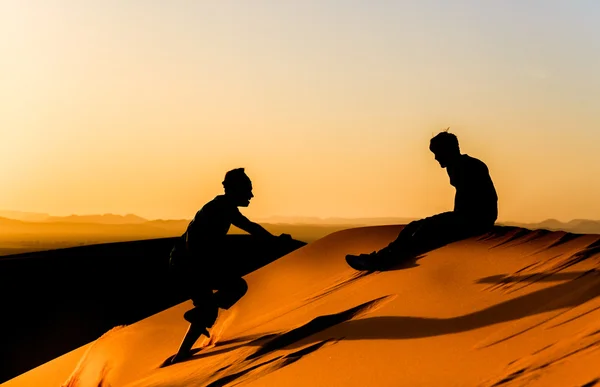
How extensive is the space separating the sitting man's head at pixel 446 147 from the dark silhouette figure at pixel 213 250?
2306 mm

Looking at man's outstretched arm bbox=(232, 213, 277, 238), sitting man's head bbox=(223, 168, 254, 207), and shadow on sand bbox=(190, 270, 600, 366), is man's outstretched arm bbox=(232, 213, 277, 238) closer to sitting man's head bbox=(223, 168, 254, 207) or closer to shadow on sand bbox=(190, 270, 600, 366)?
sitting man's head bbox=(223, 168, 254, 207)

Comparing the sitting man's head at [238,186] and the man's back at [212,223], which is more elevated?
the sitting man's head at [238,186]

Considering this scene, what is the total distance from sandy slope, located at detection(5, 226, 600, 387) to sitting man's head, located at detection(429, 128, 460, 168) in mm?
1200

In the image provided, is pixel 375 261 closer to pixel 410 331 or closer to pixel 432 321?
pixel 432 321

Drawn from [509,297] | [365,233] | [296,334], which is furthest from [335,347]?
[365,233]

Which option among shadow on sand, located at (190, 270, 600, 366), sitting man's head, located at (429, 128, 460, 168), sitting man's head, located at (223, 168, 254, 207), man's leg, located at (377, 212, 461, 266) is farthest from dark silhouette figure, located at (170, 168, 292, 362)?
sitting man's head, located at (429, 128, 460, 168)

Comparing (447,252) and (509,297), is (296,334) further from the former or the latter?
(447,252)

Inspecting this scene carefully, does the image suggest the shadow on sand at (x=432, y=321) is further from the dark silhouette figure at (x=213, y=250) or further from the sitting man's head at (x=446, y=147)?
the sitting man's head at (x=446, y=147)

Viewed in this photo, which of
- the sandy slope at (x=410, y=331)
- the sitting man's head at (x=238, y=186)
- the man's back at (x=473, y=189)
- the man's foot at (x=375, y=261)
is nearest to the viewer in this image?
the sandy slope at (x=410, y=331)

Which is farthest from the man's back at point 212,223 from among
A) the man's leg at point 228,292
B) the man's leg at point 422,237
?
the man's leg at point 422,237

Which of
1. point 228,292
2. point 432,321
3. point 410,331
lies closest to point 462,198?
point 432,321

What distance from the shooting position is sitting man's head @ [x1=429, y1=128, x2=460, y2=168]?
22.2 feet

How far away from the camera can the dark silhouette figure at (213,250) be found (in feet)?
18.6

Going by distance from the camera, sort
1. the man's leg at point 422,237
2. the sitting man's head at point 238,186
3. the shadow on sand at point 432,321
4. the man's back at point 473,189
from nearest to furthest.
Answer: the shadow on sand at point 432,321
the sitting man's head at point 238,186
the man's back at point 473,189
the man's leg at point 422,237
